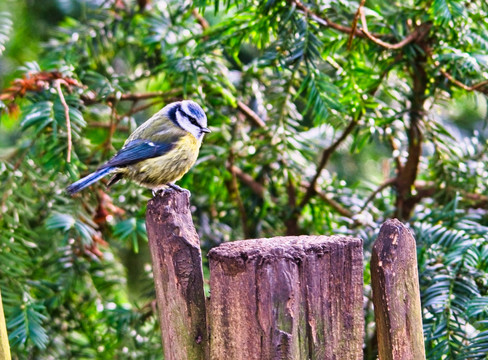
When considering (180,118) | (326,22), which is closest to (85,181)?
(180,118)

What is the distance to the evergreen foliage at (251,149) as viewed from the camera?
7.50 ft

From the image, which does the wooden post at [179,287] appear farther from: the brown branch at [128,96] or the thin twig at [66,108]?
the brown branch at [128,96]

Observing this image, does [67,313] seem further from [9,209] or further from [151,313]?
[9,209]

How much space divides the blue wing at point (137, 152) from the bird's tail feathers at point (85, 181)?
0.07 feet

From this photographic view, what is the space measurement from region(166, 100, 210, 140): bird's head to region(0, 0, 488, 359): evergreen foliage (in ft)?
0.40

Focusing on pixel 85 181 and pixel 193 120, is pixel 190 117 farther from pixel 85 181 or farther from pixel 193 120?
pixel 85 181

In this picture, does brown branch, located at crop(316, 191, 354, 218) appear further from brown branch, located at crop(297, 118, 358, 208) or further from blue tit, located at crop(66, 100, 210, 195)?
blue tit, located at crop(66, 100, 210, 195)

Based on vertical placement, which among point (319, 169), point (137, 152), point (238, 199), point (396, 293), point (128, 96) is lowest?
point (396, 293)

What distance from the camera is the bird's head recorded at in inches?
92.6

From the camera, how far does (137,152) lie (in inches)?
91.4

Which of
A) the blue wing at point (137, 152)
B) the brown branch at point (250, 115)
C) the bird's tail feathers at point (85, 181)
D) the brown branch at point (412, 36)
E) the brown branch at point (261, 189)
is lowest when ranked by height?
the brown branch at point (261, 189)

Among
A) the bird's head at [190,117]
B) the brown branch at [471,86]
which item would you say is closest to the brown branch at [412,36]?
the brown branch at [471,86]

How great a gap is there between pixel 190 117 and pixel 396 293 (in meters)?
1.16

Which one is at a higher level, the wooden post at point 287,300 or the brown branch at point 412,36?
the brown branch at point 412,36
